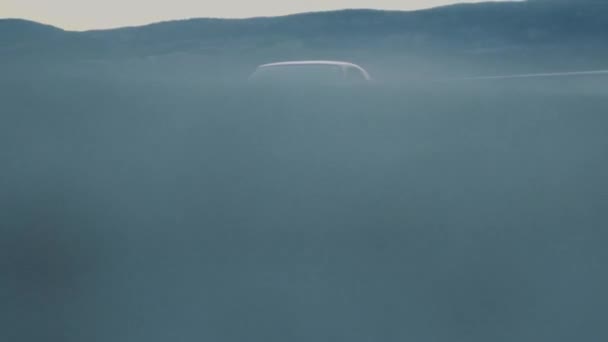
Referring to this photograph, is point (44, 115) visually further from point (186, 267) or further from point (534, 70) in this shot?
point (534, 70)

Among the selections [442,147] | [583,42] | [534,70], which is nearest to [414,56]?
[583,42]

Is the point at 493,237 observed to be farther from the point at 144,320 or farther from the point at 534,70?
the point at 534,70

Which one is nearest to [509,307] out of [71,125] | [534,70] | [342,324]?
[342,324]

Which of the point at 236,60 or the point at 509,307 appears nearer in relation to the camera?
the point at 509,307

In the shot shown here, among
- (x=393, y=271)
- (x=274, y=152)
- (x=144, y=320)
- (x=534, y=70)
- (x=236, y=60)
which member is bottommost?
(x=144, y=320)

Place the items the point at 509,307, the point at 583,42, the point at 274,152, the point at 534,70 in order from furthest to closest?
1. the point at 583,42
2. the point at 534,70
3. the point at 274,152
4. the point at 509,307

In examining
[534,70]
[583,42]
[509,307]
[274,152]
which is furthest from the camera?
[583,42]

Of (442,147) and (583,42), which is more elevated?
(583,42)
